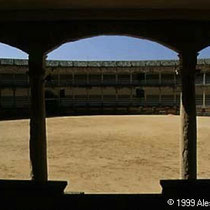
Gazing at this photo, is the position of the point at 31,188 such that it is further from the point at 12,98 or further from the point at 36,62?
the point at 12,98

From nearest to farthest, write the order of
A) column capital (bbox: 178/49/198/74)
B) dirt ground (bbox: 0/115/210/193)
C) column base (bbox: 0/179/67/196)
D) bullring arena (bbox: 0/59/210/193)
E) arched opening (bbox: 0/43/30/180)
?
column base (bbox: 0/179/67/196), column capital (bbox: 178/49/198/74), dirt ground (bbox: 0/115/210/193), bullring arena (bbox: 0/59/210/193), arched opening (bbox: 0/43/30/180)

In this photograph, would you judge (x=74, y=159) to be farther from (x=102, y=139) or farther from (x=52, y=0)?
(x=52, y=0)

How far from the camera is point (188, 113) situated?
589 centimetres

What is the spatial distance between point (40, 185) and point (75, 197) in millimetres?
571

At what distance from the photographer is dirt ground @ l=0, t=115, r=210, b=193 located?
9750 millimetres

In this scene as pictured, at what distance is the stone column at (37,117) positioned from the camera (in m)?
5.84

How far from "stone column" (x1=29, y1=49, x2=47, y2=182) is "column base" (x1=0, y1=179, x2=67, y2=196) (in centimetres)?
192

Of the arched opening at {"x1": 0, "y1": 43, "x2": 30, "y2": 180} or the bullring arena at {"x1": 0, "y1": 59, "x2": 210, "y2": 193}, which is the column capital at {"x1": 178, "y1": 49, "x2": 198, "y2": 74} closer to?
the bullring arena at {"x1": 0, "y1": 59, "x2": 210, "y2": 193}

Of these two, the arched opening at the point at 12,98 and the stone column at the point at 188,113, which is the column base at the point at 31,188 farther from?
the arched opening at the point at 12,98

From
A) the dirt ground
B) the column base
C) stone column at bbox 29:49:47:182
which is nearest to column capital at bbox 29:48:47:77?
A: stone column at bbox 29:49:47:182

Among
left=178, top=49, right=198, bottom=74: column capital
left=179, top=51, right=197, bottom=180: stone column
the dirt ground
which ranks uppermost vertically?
left=178, top=49, right=198, bottom=74: column capital

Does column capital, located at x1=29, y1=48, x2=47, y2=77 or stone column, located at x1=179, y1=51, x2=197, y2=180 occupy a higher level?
column capital, located at x1=29, y1=48, x2=47, y2=77

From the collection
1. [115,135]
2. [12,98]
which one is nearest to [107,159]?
[115,135]

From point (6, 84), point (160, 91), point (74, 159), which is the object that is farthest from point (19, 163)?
point (160, 91)
